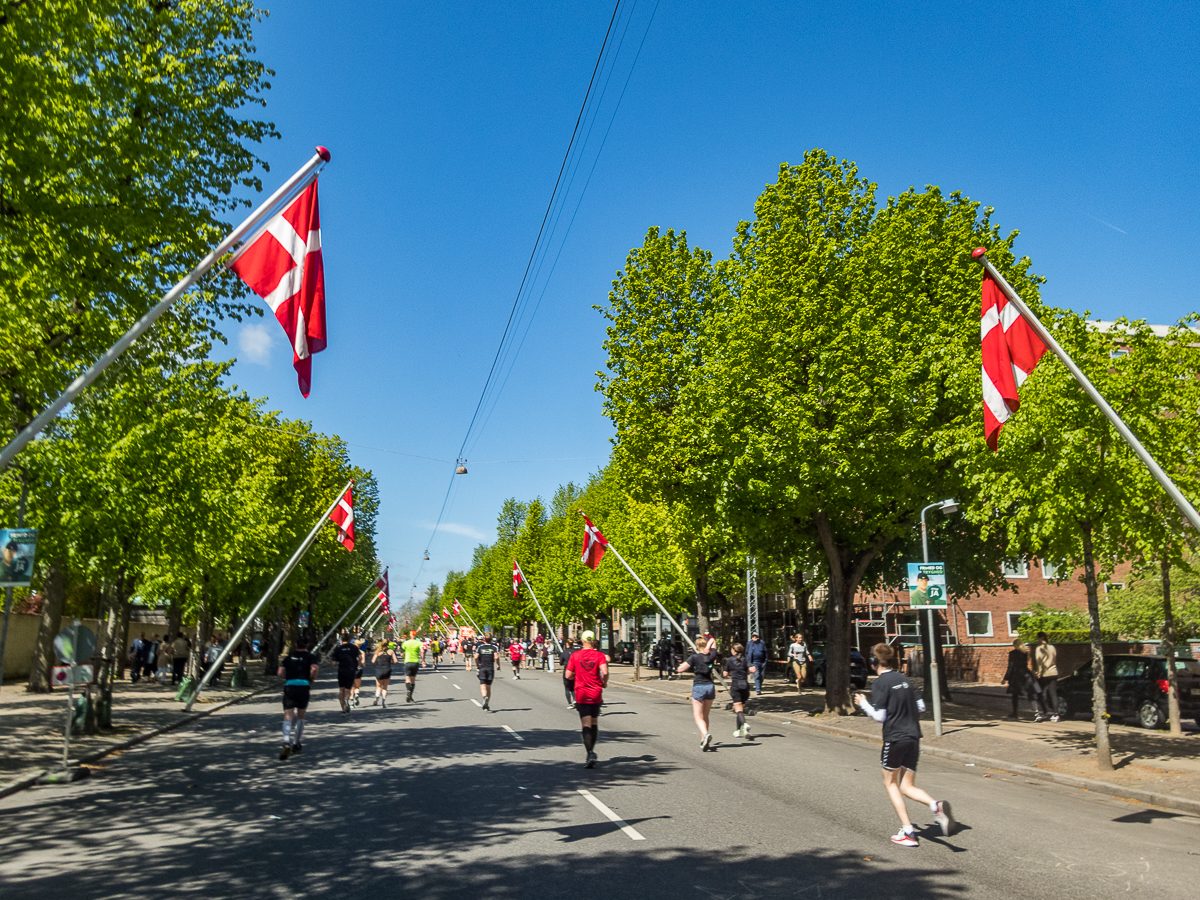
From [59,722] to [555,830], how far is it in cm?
1524

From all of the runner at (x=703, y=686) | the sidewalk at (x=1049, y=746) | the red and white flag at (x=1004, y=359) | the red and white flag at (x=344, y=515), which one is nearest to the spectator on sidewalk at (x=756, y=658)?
the sidewalk at (x=1049, y=746)

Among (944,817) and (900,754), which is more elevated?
(900,754)

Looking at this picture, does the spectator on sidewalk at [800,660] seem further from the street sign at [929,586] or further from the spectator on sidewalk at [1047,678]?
the street sign at [929,586]

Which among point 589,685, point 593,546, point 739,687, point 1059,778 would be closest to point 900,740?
point 589,685

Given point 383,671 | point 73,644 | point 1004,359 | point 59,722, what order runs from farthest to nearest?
point 383,671, point 59,722, point 73,644, point 1004,359

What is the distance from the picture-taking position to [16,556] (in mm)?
11383

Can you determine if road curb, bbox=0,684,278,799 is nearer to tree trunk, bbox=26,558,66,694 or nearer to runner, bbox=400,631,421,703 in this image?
runner, bbox=400,631,421,703

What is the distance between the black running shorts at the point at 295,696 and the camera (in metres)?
13.9

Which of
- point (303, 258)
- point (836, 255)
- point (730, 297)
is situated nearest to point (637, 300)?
point (730, 297)

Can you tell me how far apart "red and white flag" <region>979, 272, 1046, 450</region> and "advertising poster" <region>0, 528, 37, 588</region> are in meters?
12.2

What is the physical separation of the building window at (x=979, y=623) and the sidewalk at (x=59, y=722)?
33.1m

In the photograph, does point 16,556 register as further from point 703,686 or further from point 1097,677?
point 1097,677

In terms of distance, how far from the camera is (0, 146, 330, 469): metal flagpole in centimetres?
736

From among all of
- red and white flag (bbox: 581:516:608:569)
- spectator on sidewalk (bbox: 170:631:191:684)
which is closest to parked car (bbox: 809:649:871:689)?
red and white flag (bbox: 581:516:608:569)
